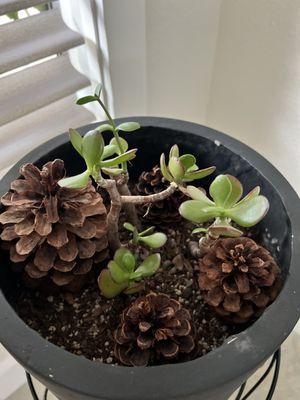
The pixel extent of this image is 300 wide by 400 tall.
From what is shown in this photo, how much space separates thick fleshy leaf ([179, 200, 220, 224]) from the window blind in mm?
325

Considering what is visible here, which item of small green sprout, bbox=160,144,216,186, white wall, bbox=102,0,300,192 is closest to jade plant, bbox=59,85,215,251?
small green sprout, bbox=160,144,216,186

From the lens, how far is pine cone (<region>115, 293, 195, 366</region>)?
442mm

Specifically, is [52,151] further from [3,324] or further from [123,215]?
[3,324]

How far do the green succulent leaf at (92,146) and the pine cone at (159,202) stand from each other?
0.63 ft

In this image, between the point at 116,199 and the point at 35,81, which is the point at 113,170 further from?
the point at 35,81

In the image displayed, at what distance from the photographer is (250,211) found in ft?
1.33

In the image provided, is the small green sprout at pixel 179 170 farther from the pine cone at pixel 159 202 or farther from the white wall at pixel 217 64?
the white wall at pixel 217 64

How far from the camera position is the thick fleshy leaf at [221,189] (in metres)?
0.43

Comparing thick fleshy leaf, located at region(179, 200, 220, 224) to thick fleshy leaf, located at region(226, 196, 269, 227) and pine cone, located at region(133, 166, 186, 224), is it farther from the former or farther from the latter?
pine cone, located at region(133, 166, 186, 224)

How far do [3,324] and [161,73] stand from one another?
0.52 meters

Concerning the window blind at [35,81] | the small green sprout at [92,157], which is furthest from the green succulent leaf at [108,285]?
the window blind at [35,81]

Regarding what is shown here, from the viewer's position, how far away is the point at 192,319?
0.51m

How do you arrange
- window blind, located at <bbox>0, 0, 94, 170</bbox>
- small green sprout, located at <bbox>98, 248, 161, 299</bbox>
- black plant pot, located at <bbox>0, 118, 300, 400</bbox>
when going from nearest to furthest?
black plant pot, located at <bbox>0, 118, 300, 400</bbox> < small green sprout, located at <bbox>98, 248, 161, 299</bbox> < window blind, located at <bbox>0, 0, 94, 170</bbox>

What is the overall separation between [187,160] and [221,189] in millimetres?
61
